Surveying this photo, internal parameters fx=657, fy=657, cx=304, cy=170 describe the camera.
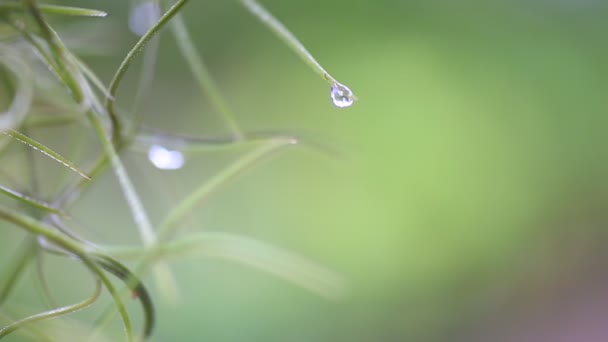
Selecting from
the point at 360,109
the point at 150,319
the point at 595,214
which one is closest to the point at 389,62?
the point at 360,109

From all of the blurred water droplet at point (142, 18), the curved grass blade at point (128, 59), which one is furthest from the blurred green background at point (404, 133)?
the curved grass blade at point (128, 59)

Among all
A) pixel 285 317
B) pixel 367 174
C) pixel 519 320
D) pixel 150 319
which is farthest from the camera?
pixel 519 320

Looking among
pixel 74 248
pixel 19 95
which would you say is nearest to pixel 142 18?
pixel 19 95

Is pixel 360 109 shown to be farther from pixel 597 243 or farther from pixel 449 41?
pixel 597 243

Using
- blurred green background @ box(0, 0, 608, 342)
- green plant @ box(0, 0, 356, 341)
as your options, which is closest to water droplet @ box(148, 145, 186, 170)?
green plant @ box(0, 0, 356, 341)

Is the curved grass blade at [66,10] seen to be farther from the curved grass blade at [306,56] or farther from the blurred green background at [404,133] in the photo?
the blurred green background at [404,133]

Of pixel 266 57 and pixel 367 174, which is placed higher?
pixel 266 57

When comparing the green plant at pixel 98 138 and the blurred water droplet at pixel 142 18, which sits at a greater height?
the blurred water droplet at pixel 142 18

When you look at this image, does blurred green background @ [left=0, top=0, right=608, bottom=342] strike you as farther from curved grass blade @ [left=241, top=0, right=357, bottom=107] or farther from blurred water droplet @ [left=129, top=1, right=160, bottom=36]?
curved grass blade @ [left=241, top=0, right=357, bottom=107]

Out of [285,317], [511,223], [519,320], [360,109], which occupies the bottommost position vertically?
[285,317]
